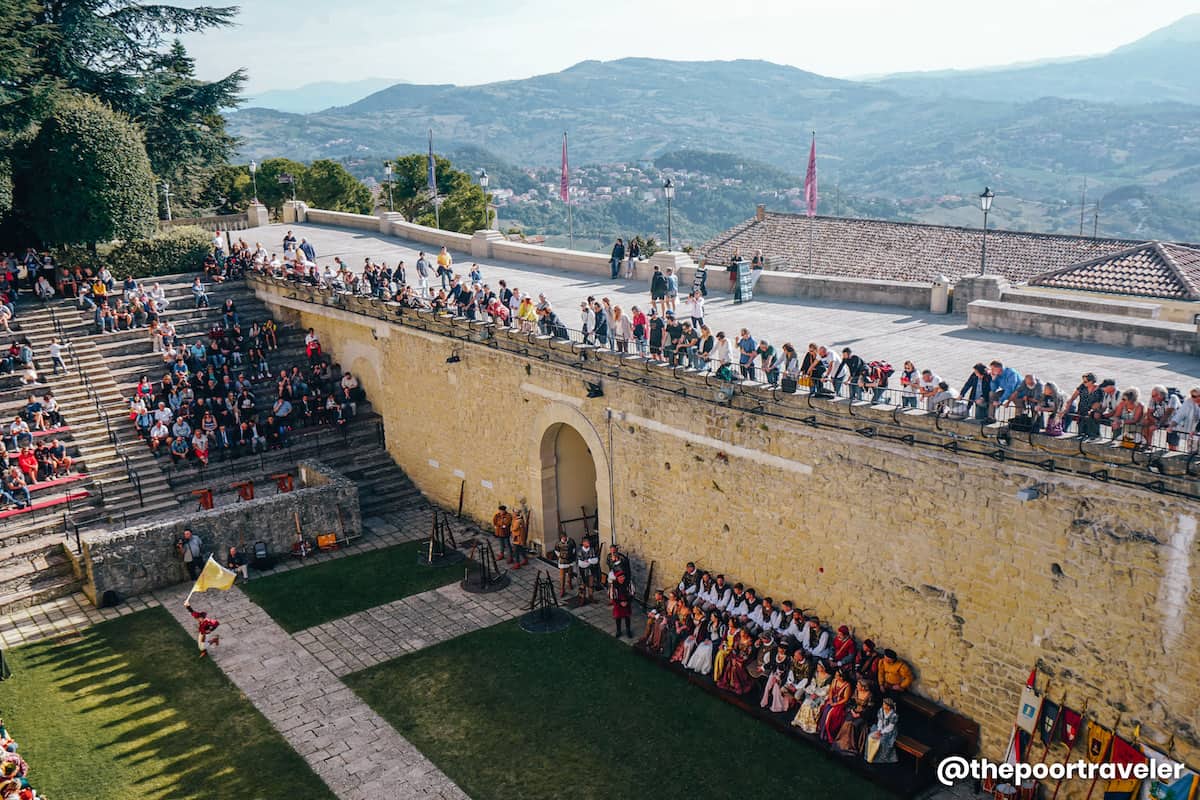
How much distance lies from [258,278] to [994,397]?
23.5 metres

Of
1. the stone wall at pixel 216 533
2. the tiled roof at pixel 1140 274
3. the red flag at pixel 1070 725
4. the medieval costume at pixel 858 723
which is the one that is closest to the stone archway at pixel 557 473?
the stone wall at pixel 216 533

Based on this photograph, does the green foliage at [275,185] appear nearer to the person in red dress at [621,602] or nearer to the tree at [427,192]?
the tree at [427,192]

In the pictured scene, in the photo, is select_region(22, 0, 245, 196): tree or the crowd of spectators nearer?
the crowd of spectators

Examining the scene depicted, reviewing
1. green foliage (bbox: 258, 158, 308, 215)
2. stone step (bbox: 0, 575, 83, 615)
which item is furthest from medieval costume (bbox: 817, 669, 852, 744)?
green foliage (bbox: 258, 158, 308, 215)

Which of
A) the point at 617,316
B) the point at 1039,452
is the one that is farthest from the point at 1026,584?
the point at 617,316

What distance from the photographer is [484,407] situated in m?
22.8

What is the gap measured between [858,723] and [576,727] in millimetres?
4305

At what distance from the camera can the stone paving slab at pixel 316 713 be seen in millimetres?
14141

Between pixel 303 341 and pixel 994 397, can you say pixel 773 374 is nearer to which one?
pixel 994 397

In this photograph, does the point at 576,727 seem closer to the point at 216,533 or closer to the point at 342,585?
the point at 342,585

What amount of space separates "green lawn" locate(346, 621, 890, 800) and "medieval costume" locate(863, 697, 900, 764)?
403mm

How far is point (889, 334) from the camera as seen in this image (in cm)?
1942

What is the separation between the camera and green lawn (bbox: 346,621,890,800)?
45.0ft

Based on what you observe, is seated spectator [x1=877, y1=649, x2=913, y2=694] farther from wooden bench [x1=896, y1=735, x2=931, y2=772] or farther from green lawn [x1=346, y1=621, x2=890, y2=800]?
green lawn [x1=346, y1=621, x2=890, y2=800]
